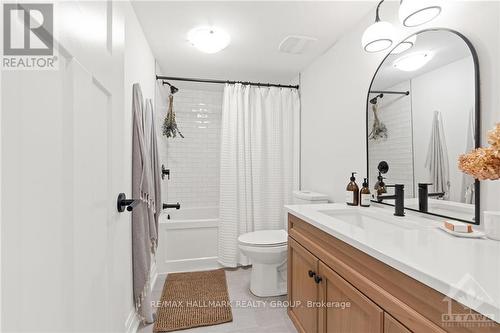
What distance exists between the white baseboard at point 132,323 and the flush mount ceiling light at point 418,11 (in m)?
2.44

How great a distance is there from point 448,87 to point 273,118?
1.84m

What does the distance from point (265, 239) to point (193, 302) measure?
2.68 feet

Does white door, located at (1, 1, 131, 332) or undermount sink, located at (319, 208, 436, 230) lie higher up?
white door, located at (1, 1, 131, 332)

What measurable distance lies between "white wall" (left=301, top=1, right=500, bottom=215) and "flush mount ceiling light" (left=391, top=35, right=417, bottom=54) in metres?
0.07

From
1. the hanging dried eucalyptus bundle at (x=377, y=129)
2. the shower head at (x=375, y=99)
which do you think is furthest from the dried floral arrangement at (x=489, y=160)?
the shower head at (x=375, y=99)

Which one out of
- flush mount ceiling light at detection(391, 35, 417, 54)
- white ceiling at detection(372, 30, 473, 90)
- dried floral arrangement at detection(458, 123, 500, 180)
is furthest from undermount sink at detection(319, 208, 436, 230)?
flush mount ceiling light at detection(391, 35, 417, 54)

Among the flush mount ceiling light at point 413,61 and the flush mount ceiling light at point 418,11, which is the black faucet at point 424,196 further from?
the flush mount ceiling light at point 418,11

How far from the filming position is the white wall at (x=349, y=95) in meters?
1.10

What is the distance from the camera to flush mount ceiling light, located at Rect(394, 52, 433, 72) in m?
1.41

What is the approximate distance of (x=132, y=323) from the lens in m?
1.72

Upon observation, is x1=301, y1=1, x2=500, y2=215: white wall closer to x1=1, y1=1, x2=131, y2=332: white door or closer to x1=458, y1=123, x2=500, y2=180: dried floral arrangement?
x1=458, y1=123, x2=500, y2=180: dried floral arrangement

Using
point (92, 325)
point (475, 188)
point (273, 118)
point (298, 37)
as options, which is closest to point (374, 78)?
point (298, 37)

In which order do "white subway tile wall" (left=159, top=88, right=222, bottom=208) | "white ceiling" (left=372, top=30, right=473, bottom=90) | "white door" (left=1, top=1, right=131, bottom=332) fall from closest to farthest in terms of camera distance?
"white door" (left=1, top=1, right=131, bottom=332), "white ceiling" (left=372, top=30, right=473, bottom=90), "white subway tile wall" (left=159, top=88, right=222, bottom=208)

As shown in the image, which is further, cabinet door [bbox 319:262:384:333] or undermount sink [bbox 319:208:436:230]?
undermount sink [bbox 319:208:436:230]
